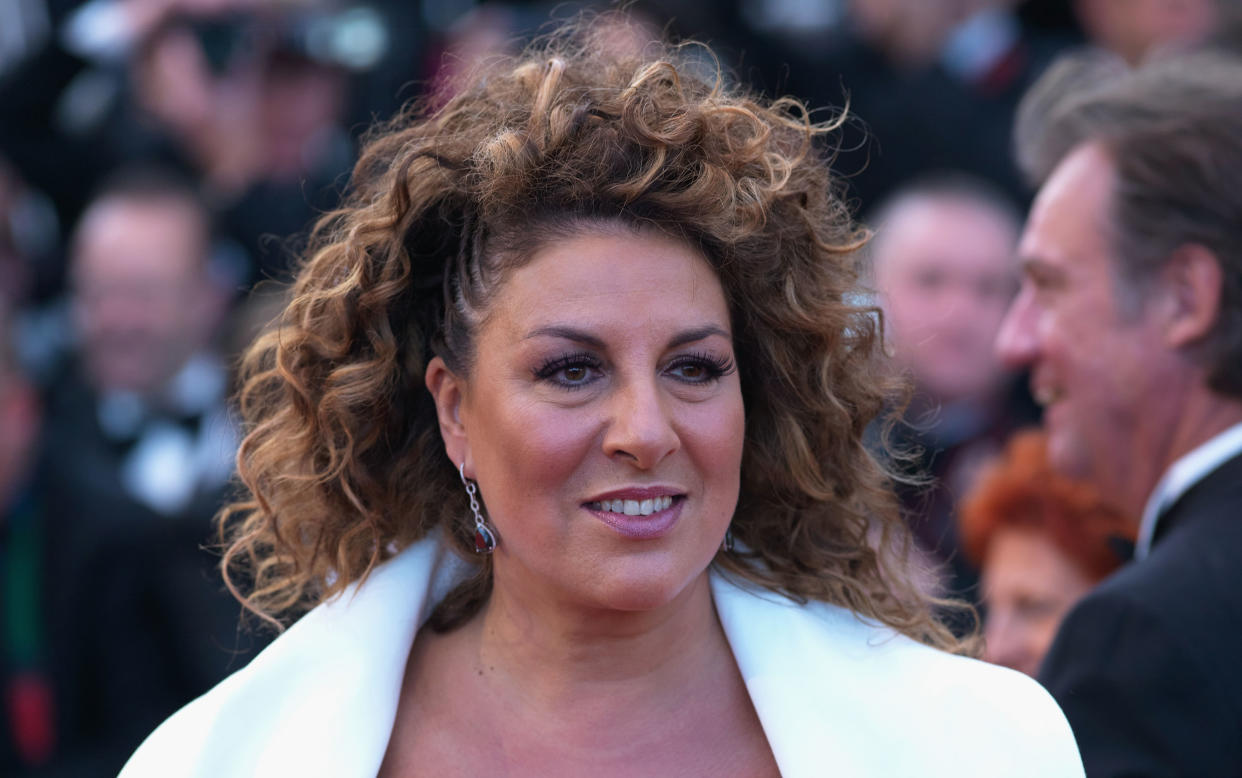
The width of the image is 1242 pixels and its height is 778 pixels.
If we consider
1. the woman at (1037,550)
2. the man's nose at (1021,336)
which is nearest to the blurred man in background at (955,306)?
the woman at (1037,550)

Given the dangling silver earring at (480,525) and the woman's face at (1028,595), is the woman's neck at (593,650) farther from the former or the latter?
the woman's face at (1028,595)

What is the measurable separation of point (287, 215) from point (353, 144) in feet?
1.72

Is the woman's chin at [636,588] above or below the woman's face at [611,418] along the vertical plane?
below

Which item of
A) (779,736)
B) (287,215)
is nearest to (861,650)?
(779,736)

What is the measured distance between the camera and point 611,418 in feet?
8.58

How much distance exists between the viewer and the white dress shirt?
3.34 meters

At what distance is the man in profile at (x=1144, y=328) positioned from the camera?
3.04m

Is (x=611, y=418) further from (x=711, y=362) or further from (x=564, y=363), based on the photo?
(x=711, y=362)

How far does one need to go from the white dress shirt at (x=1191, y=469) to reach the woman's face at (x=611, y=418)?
47.3 inches

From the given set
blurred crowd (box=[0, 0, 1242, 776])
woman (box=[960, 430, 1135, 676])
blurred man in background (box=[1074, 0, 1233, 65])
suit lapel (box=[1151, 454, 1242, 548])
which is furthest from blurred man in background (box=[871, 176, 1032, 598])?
suit lapel (box=[1151, 454, 1242, 548])

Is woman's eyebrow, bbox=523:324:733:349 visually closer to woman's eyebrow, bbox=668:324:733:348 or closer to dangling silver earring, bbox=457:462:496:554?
woman's eyebrow, bbox=668:324:733:348

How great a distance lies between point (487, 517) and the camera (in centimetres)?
298

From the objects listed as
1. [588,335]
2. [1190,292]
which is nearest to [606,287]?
[588,335]

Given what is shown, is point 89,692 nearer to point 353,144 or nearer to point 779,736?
point 353,144
